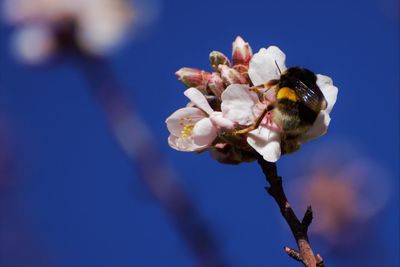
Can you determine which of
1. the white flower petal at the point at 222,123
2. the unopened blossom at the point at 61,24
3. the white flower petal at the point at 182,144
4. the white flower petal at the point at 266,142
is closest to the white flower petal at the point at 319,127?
the white flower petal at the point at 266,142

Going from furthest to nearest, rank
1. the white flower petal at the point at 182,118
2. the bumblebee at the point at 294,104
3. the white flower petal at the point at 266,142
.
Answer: the white flower petal at the point at 182,118 < the bumblebee at the point at 294,104 < the white flower petal at the point at 266,142

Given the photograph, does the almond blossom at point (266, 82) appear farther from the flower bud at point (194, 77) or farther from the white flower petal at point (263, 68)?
the flower bud at point (194, 77)

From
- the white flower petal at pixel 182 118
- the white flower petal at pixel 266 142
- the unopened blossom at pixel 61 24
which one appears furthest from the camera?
the unopened blossom at pixel 61 24

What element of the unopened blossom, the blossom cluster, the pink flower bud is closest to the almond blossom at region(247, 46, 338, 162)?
the blossom cluster

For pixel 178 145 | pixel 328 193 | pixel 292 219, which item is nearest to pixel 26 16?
pixel 328 193

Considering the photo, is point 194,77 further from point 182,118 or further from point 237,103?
point 237,103

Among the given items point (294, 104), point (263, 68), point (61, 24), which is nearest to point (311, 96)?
point (294, 104)

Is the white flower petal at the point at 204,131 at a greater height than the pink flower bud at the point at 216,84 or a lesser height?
lesser
